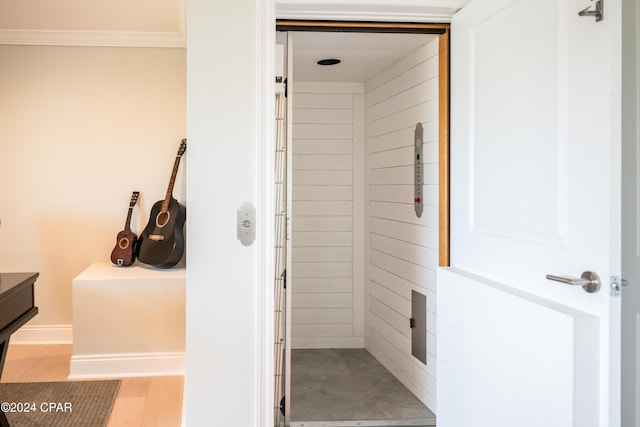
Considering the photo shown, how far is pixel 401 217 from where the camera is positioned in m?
3.51

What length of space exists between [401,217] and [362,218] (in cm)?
84

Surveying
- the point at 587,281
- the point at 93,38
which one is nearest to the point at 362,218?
the point at 93,38

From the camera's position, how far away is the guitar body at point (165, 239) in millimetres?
3803

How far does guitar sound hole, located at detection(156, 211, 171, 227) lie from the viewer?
3.90 m

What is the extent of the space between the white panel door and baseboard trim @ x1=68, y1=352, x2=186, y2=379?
1991mm

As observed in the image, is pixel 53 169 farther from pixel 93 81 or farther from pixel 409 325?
pixel 409 325

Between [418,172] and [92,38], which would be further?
[92,38]

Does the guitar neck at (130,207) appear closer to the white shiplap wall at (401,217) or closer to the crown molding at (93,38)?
the crown molding at (93,38)

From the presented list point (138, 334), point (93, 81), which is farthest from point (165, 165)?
point (138, 334)

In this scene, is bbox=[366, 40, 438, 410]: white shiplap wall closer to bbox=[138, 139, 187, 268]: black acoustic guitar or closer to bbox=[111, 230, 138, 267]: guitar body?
bbox=[138, 139, 187, 268]: black acoustic guitar

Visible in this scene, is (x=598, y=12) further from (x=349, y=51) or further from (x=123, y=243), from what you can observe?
(x=123, y=243)

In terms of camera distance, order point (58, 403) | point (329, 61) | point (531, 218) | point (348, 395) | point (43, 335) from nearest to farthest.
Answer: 1. point (531, 218)
2. point (58, 403)
3. point (348, 395)
4. point (329, 61)
5. point (43, 335)

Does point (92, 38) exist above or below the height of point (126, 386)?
above

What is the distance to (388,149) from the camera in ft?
12.4
